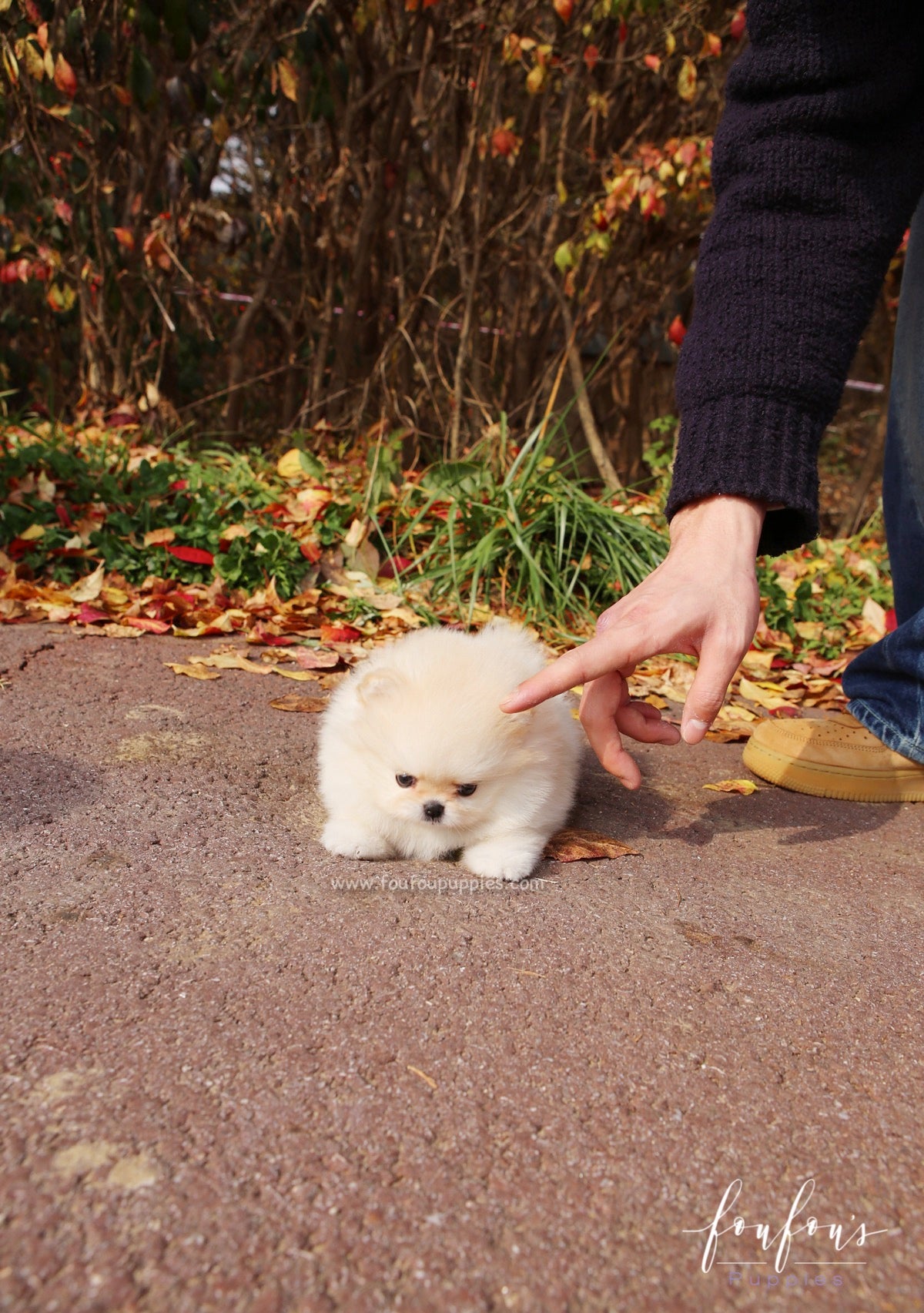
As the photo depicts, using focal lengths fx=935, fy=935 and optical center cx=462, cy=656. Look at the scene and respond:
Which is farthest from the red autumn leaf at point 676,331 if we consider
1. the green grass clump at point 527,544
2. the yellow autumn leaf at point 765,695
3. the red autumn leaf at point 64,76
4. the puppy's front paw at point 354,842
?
the puppy's front paw at point 354,842

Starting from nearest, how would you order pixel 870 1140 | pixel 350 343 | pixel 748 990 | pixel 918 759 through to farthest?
pixel 870 1140 < pixel 748 990 < pixel 918 759 < pixel 350 343

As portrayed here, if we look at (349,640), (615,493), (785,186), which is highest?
(785,186)

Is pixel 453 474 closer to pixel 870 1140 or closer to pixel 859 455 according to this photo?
pixel 870 1140

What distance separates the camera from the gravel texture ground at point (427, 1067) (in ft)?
3.15

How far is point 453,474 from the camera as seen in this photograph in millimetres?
4277

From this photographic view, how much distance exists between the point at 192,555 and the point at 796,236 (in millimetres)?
2486

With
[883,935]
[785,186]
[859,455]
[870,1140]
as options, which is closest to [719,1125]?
[870,1140]

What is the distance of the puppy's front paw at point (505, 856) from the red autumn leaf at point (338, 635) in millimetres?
1546

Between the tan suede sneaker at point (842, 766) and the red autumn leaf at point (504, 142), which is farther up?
the red autumn leaf at point (504, 142)

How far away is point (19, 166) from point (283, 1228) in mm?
5879

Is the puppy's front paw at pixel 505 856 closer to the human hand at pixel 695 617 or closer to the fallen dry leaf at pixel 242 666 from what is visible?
the human hand at pixel 695 617

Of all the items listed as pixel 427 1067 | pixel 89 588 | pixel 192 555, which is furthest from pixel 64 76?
pixel 427 1067

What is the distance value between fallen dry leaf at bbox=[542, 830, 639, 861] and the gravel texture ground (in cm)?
4

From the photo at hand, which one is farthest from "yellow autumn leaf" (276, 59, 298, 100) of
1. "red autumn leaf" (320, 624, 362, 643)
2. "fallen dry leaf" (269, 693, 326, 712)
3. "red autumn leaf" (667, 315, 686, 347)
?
"fallen dry leaf" (269, 693, 326, 712)
